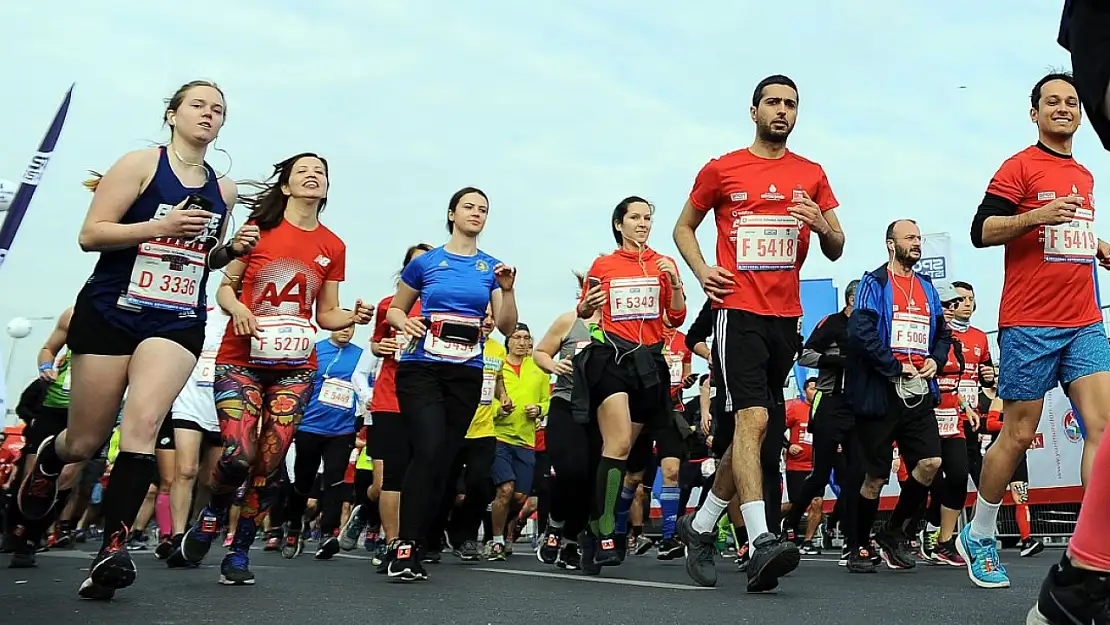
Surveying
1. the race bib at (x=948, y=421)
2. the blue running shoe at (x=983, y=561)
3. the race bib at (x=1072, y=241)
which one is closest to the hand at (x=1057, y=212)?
the race bib at (x=1072, y=241)

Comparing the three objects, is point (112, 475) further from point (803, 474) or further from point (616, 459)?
point (803, 474)

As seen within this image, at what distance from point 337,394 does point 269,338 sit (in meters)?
4.41

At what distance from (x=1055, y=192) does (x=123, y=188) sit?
426cm

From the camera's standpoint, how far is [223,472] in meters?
6.77

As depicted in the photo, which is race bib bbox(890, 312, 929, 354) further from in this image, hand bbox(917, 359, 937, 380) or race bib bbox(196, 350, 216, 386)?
race bib bbox(196, 350, 216, 386)

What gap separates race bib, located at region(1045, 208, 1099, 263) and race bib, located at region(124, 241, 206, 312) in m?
3.89

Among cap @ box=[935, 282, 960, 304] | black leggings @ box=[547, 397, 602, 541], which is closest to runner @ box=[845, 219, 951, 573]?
cap @ box=[935, 282, 960, 304]

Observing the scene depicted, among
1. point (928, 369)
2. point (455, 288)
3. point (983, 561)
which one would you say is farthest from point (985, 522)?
point (455, 288)

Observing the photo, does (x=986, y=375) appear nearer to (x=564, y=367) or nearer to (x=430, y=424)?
(x=564, y=367)

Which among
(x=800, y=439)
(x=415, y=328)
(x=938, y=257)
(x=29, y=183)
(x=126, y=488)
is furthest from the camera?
(x=938, y=257)

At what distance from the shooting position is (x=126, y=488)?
18.1 ft

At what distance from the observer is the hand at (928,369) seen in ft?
28.8

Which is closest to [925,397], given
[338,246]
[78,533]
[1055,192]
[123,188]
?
[1055,192]

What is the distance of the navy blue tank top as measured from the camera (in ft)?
18.6
